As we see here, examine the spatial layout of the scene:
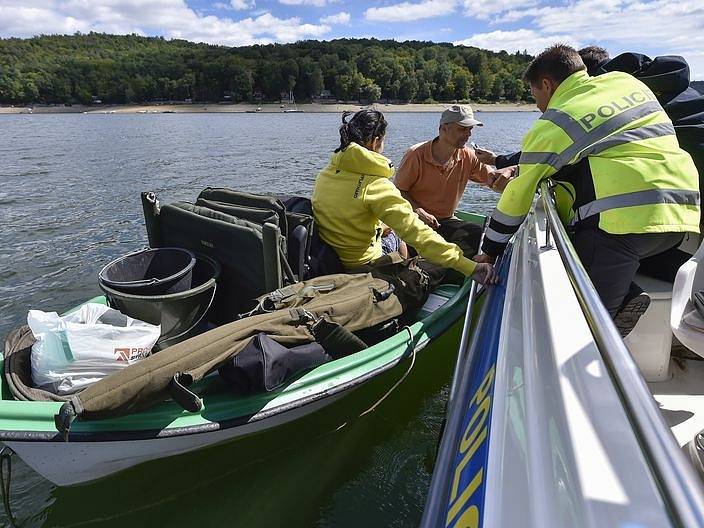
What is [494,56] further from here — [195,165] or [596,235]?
[596,235]

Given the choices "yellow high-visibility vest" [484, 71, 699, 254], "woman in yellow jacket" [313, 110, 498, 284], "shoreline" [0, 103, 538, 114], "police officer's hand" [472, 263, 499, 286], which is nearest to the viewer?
"yellow high-visibility vest" [484, 71, 699, 254]

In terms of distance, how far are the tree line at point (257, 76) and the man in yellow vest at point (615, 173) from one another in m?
86.2

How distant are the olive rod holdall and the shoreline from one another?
7643cm

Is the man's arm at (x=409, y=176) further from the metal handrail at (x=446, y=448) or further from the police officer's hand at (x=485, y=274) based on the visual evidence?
the metal handrail at (x=446, y=448)

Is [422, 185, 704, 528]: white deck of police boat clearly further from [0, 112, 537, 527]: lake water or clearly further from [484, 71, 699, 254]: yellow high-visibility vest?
[0, 112, 537, 527]: lake water

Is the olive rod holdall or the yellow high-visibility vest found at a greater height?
the yellow high-visibility vest

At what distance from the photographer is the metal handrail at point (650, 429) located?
2.36 ft

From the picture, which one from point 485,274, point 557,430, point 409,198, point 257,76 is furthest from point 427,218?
point 257,76

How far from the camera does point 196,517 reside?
271cm

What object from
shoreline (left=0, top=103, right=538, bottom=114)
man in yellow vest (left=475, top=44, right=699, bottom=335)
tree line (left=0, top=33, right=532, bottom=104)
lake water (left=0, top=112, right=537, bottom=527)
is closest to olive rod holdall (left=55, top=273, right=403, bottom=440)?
lake water (left=0, top=112, right=537, bottom=527)

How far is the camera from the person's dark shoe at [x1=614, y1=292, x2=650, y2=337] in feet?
7.79

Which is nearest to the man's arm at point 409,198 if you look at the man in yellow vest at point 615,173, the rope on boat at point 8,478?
the man in yellow vest at point 615,173

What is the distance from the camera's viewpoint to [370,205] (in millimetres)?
3182

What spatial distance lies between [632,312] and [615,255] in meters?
0.33
